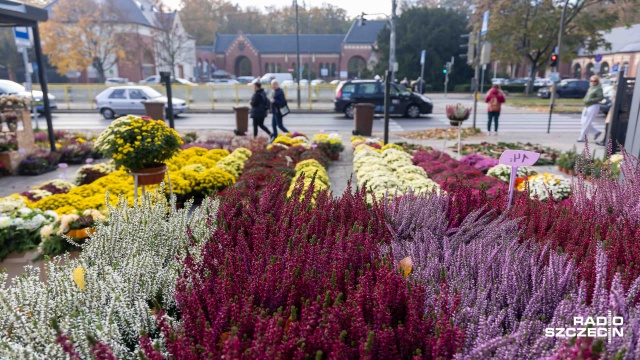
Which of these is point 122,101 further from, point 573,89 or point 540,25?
point 573,89

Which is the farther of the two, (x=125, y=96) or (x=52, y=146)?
(x=125, y=96)

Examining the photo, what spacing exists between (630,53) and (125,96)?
47561 mm

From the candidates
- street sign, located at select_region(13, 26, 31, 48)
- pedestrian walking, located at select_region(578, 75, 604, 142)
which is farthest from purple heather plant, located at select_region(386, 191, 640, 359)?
street sign, located at select_region(13, 26, 31, 48)

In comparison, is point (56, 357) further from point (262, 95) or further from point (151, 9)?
point (151, 9)

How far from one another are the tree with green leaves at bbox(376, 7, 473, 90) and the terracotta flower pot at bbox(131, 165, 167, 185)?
37209 mm

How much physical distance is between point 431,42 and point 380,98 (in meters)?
23.7

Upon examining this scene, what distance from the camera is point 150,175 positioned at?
545 cm

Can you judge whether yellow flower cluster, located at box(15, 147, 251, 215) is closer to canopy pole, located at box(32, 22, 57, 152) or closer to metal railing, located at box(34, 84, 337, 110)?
canopy pole, located at box(32, 22, 57, 152)

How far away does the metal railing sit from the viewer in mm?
25188

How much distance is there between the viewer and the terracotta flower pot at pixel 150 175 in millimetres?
5336

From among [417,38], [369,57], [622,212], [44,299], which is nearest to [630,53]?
[417,38]

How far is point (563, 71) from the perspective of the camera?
206ft
